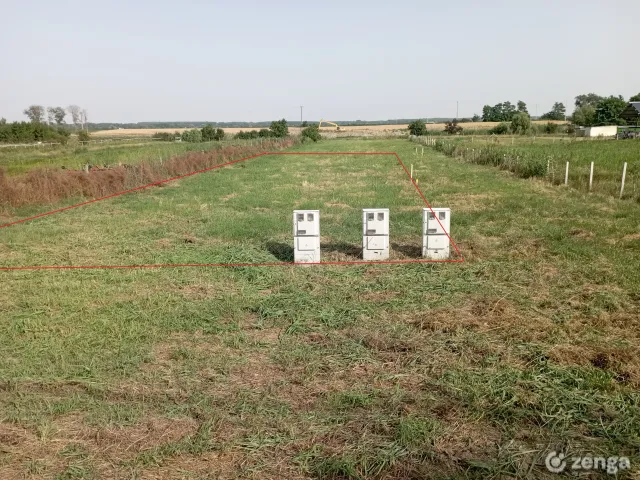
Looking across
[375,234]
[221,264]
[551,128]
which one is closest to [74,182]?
[221,264]

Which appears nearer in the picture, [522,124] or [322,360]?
[322,360]

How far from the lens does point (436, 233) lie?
9406 mm

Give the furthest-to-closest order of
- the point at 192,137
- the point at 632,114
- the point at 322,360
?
the point at 192,137
the point at 632,114
the point at 322,360

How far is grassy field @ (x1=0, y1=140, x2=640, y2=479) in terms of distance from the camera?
397 cm

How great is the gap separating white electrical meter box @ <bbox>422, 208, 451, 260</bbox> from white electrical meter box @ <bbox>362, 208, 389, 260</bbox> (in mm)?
718

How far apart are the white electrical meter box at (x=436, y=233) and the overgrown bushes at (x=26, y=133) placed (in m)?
60.4

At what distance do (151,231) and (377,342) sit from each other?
858 cm

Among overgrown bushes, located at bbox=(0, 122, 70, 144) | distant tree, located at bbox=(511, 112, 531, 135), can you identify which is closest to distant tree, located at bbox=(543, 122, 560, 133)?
distant tree, located at bbox=(511, 112, 531, 135)

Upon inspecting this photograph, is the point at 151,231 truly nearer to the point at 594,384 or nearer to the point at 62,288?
the point at 62,288

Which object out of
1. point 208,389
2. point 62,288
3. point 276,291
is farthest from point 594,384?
point 62,288

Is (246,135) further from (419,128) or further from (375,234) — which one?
(375,234)

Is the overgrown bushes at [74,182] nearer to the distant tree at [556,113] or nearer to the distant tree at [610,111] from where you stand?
the distant tree at [610,111]

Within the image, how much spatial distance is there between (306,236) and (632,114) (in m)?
73.5

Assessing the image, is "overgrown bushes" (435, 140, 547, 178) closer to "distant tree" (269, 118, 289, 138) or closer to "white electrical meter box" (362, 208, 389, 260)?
"white electrical meter box" (362, 208, 389, 260)
